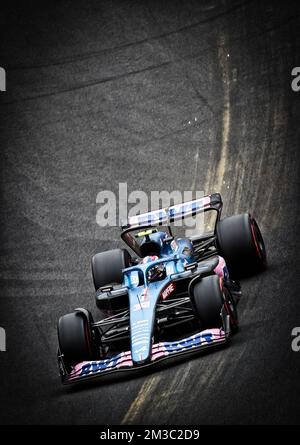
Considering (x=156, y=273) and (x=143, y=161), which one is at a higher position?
(x=143, y=161)

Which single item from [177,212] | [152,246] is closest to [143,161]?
[177,212]

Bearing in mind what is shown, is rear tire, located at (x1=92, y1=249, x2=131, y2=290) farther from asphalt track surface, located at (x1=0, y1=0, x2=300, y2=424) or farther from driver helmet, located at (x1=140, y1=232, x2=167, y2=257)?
asphalt track surface, located at (x1=0, y1=0, x2=300, y2=424)

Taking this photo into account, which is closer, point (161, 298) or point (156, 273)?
point (161, 298)

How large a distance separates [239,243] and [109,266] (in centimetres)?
183

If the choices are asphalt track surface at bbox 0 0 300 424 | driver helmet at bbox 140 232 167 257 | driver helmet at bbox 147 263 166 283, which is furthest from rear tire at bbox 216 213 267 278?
driver helmet at bbox 147 263 166 283

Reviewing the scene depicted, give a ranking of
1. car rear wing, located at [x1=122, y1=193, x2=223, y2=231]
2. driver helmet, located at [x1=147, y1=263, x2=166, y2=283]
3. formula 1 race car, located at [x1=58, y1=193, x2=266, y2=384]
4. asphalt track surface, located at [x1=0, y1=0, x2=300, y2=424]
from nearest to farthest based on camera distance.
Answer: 1. asphalt track surface, located at [x1=0, y1=0, x2=300, y2=424]
2. formula 1 race car, located at [x1=58, y1=193, x2=266, y2=384]
3. driver helmet, located at [x1=147, y1=263, x2=166, y2=283]
4. car rear wing, located at [x1=122, y1=193, x2=223, y2=231]

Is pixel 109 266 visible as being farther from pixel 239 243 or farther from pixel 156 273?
pixel 239 243

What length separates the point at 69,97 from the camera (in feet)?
77.0

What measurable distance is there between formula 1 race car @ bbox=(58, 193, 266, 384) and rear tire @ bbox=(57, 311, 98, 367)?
0.04 ft

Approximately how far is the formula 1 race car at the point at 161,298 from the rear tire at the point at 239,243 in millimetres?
13

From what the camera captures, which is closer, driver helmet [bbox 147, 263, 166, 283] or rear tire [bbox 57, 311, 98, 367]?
rear tire [bbox 57, 311, 98, 367]

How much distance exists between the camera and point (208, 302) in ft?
44.1

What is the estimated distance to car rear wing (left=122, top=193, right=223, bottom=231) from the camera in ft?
51.3
